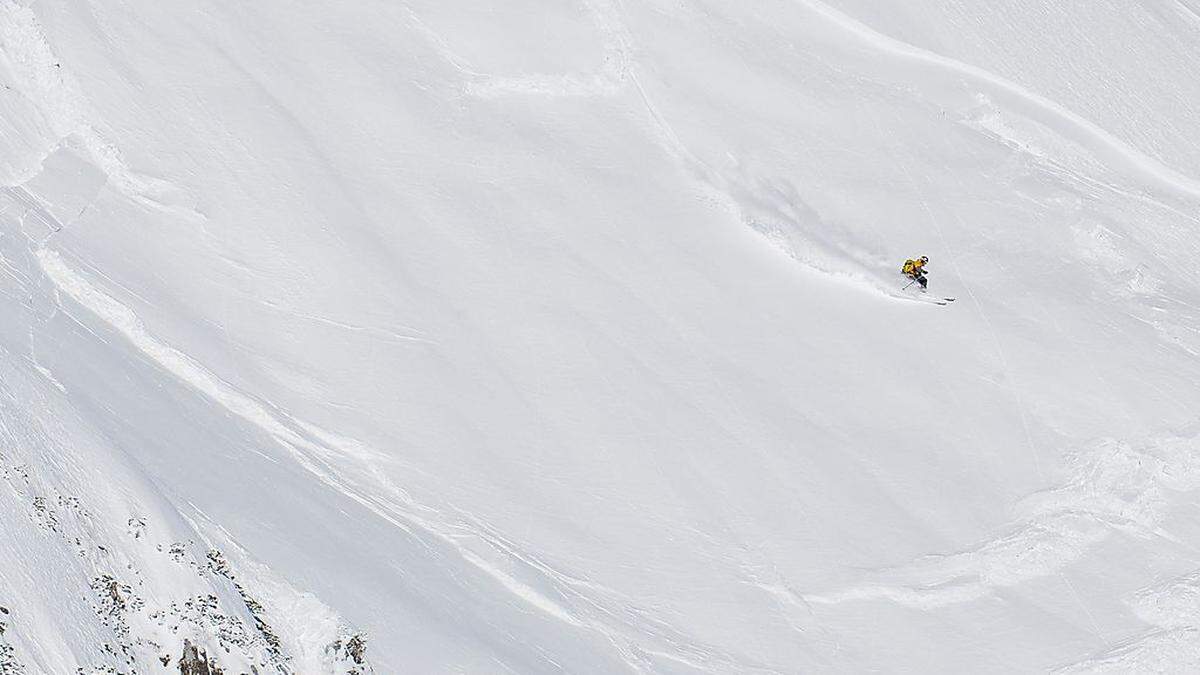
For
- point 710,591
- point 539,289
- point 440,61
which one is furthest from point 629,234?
point 710,591

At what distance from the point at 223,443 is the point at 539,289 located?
6382 mm

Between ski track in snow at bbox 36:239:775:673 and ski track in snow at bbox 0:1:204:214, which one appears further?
ski track in snow at bbox 0:1:204:214

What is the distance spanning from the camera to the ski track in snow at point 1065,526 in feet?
66.7

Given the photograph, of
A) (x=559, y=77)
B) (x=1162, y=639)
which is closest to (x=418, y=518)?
(x=559, y=77)

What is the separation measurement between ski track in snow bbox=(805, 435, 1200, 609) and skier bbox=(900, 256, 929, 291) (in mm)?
3998

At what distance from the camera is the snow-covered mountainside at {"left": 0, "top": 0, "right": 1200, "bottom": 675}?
711 inches

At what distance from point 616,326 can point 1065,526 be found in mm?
8045

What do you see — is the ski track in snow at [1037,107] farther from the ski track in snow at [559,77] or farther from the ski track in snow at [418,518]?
the ski track in snow at [418,518]

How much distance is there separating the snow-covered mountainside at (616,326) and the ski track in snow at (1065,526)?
0.19ft

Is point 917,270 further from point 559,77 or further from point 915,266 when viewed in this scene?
point 559,77

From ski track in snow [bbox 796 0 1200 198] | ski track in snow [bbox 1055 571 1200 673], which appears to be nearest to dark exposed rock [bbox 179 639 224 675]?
ski track in snow [bbox 1055 571 1200 673]

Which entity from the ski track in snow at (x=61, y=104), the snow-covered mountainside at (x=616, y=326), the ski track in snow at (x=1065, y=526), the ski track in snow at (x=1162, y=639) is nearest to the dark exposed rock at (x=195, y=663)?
the snow-covered mountainside at (x=616, y=326)

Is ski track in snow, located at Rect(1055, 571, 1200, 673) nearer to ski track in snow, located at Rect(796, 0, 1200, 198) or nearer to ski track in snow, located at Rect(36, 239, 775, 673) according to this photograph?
ski track in snow, located at Rect(36, 239, 775, 673)

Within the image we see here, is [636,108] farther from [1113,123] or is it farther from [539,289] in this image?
[1113,123]
